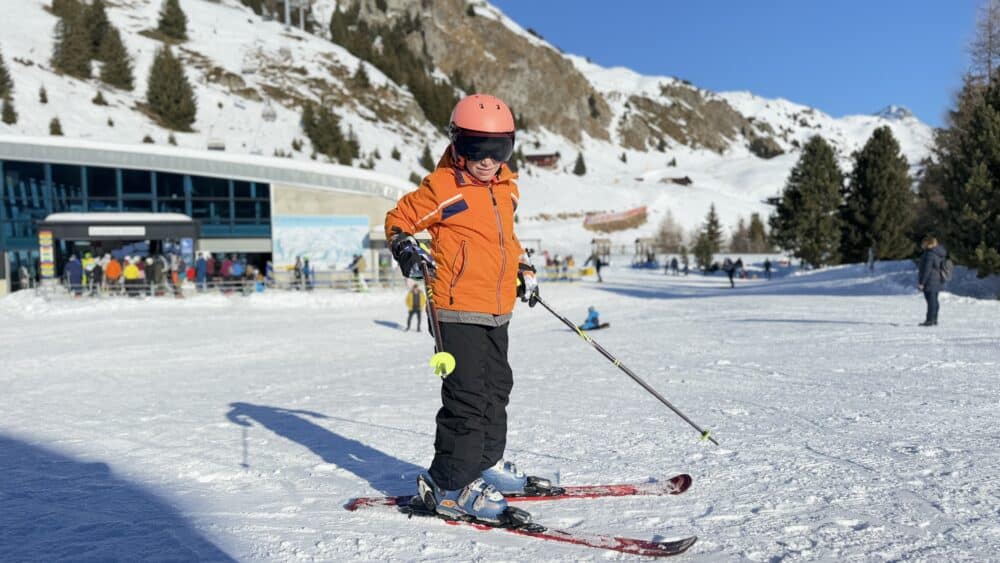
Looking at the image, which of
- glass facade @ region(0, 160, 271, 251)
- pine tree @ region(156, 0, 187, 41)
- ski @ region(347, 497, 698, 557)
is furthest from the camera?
pine tree @ region(156, 0, 187, 41)

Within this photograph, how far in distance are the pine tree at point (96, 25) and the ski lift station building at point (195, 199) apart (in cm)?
5131

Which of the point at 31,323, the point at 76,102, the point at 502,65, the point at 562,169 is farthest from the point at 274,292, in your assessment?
the point at 502,65

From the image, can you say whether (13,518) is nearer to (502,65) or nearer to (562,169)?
(562,169)

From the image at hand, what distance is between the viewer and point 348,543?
2885mm

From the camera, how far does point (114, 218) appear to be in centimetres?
2689

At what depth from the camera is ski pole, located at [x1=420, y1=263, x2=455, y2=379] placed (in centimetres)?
307

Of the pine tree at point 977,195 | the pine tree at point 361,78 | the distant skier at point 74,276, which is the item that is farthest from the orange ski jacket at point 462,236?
the pine tree at point 361,78

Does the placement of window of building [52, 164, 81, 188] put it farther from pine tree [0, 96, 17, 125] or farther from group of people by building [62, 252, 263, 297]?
pine tree [0, 96, 17, 125]

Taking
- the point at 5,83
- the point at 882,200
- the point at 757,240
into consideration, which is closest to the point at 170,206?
the point at 882,200

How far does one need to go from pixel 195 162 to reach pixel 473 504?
104ft

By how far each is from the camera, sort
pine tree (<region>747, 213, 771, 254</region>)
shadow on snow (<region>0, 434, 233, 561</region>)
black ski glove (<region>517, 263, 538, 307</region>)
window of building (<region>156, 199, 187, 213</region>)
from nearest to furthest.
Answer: shadow on snow (<region>0, 434, 233, 561</region>) → black ski glove (<region>517, 263, 538, 307</region>) → window of building (<region>156, 199, 187, 213</region>) → pine tree (<region>747, 213, 771, 254</region>)

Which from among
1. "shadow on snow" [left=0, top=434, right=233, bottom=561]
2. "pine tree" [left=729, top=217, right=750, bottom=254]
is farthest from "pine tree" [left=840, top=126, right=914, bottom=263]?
"pine tree" [left=729, top=217, right=750, bottom=254]

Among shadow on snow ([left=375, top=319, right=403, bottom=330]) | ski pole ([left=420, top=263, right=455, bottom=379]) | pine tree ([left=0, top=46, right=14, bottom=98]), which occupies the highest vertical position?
pine tree ([left=0, top=46, right=14, bottom=98])

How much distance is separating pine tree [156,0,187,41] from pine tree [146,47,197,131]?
1925 cm
